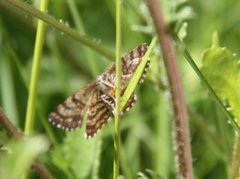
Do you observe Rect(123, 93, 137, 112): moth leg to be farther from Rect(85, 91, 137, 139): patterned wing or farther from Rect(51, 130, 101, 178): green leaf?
Rect(51, 130, 101, 178): green leaf

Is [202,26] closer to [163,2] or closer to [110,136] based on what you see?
[110,136]

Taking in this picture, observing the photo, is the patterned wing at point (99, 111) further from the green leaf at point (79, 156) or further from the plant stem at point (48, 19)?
the green leaf at point (79, 156)

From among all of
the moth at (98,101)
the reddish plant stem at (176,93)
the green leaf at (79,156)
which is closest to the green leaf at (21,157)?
the reddish plant stem at (176,93)

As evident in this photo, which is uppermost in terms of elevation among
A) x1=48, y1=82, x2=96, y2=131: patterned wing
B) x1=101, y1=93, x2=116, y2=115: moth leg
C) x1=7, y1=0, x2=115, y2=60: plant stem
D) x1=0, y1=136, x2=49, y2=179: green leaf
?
x1=7, y1=0, x2=115, y2=60: plant stem

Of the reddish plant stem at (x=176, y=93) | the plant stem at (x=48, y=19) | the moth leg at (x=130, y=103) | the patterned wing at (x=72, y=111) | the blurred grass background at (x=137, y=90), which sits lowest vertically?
the reddish plant stem at (x=176, y=93)

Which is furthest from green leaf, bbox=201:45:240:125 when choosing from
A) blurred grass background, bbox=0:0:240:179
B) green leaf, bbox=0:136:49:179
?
green leaf, bbox=0:136:49:179

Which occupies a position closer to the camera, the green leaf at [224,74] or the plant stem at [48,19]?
the plant stem at [48,19]

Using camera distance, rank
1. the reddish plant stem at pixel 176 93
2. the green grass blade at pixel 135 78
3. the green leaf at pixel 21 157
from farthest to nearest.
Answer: the green grass blade at pixel 135 78, the reddish plant stem at pixel 176 93, the green leaf at pixel 21 157
